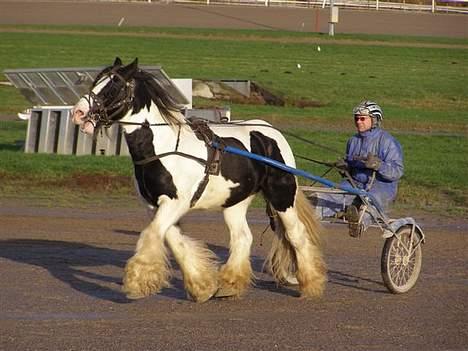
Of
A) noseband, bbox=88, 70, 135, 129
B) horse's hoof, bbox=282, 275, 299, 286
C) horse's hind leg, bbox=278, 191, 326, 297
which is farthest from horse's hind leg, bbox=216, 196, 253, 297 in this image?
noseband, bbox=88, 70, 135, 129

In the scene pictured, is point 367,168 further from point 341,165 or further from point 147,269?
point 147,269

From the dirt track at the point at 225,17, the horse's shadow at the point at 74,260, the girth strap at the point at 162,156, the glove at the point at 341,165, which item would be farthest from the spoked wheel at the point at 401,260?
the dirt track at the point at 225,17

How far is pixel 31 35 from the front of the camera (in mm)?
39438

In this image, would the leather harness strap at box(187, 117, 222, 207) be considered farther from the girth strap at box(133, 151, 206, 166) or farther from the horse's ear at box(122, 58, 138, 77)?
the horse's ear at box(122, 58, 138, 77)

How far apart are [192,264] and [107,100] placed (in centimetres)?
135

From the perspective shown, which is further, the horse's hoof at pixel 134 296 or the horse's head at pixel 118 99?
the horse's head at pixel 118 99

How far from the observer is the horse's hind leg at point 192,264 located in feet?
29.8

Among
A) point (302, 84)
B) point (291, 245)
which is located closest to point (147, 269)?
point (291, 245)

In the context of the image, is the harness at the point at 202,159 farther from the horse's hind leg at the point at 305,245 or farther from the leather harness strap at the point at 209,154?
the horse's hind leg at the point at 305,245

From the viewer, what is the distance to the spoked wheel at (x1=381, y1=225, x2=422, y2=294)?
9883 millimetres

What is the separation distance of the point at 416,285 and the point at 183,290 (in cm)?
199

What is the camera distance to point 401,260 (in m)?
10.1

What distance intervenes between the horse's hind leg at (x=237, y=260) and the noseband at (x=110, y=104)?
4.46 feet

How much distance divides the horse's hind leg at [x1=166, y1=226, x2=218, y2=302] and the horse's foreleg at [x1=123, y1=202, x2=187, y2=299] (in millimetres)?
244
